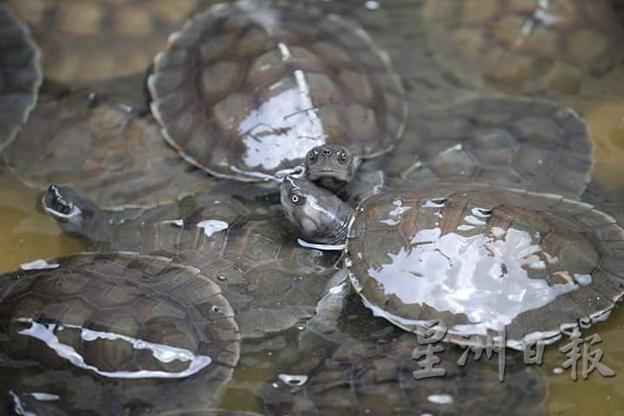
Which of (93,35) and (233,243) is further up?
(93,35)

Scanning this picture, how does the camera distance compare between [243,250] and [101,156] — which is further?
[101,156]

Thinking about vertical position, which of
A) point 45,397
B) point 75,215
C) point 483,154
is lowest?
point 45,397

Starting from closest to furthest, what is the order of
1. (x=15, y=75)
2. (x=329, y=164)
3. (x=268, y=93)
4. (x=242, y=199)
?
(x=329, y=164), (x=242, y=199), (x=268, y=93), (x=15, y=75)

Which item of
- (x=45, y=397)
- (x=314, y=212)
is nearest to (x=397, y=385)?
(x=314, y=212)

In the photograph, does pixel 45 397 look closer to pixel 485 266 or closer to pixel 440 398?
pixel 440 398

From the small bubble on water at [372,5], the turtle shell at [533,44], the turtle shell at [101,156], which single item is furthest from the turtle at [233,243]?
the small bubble on water at [372,5]

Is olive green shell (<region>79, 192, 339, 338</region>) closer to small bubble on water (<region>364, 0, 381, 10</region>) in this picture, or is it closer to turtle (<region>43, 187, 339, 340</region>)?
turtle (<region>43, 187, 339, 340</region>)

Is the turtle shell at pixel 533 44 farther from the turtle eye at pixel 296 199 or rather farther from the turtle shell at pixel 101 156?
the turtle shell at pixel 101 156

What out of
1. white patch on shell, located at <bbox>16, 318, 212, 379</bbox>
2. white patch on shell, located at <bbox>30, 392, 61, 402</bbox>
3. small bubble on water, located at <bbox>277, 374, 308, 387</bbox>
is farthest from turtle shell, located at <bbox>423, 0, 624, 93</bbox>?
white patch on shell, located at <bbox>30, 392, 61, 402</bbox>
